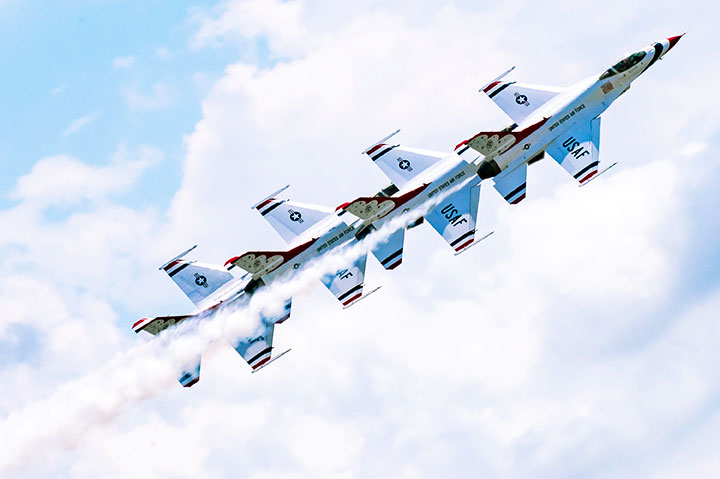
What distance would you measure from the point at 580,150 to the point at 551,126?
246 cm

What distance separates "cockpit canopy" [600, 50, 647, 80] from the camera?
60750 mm

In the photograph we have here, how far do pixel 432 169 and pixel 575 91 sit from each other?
35.1 ft

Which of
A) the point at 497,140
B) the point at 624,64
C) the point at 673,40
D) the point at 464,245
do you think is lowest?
the point at 464,245

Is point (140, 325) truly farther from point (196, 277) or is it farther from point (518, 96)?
point (518, 96)

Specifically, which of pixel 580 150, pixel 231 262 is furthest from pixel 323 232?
pixel 580 150

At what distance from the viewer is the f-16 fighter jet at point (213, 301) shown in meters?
58.2

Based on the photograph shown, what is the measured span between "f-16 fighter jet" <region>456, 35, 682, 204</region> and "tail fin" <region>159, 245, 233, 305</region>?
681 inches

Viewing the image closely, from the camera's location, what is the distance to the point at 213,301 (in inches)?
2303

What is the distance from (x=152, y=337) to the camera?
58188mm

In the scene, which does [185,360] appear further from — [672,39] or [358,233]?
[672,39]

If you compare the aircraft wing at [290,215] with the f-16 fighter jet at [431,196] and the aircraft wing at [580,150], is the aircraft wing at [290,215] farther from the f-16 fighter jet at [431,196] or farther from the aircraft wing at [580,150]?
the aircraft wing at [580,150]

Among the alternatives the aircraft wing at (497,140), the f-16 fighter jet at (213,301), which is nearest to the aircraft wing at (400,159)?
the aircraft wing at (497,140)

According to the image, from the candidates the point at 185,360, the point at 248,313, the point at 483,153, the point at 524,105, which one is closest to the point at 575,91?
the point at 524,105

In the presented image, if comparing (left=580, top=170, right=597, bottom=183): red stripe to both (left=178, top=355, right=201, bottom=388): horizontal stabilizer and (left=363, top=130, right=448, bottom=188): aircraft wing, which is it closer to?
(left=363, top=130, right=448, bottom=188): aircraft wing
